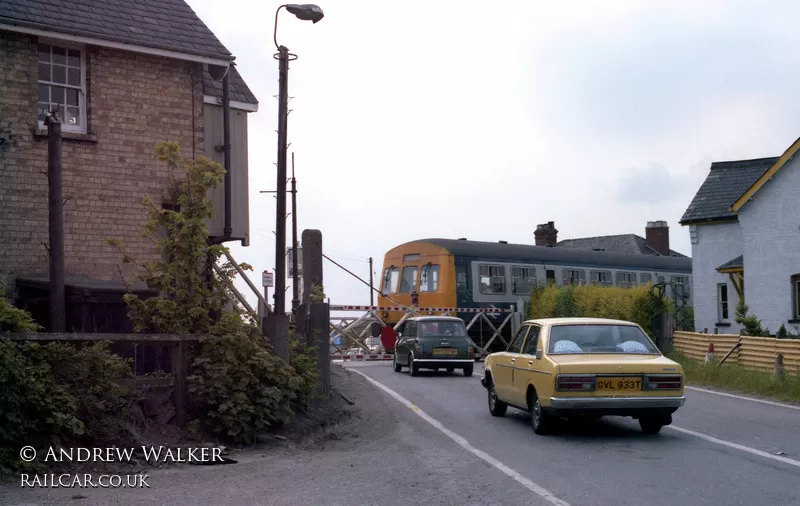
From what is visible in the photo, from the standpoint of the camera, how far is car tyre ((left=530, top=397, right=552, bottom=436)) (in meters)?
12.1

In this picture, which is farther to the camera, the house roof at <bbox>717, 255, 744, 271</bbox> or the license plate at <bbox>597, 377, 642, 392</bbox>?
the house roof at <bbox>717, 255, 744, 271</bbox>

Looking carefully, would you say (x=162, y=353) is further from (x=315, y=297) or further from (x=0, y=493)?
(x=0, y=493)

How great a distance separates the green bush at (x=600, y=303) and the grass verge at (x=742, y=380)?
4125 millimetres

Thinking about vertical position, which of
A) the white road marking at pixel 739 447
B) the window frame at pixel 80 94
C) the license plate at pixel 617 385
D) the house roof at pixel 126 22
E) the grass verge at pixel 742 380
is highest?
the house roof at pixel 126 22

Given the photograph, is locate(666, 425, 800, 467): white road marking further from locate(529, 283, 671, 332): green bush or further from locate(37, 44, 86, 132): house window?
locate(529, 283, 671, 332): green bush

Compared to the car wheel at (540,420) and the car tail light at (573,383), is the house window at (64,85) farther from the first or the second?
the car tail light at (573,383)

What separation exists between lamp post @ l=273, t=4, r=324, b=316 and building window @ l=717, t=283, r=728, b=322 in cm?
2242

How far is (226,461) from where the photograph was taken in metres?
10.7

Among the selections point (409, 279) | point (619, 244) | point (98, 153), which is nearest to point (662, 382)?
point (98, 153)

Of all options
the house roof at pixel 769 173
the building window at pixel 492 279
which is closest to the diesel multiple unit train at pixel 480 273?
the building window at pixel 492 279

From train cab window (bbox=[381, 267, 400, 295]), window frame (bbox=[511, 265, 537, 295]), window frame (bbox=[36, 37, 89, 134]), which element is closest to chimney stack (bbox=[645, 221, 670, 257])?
window frame (bbox=[511, 265, 537, 295])

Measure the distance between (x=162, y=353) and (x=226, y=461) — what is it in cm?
352

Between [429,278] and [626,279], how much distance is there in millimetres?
10319

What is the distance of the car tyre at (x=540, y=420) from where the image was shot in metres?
12.1
